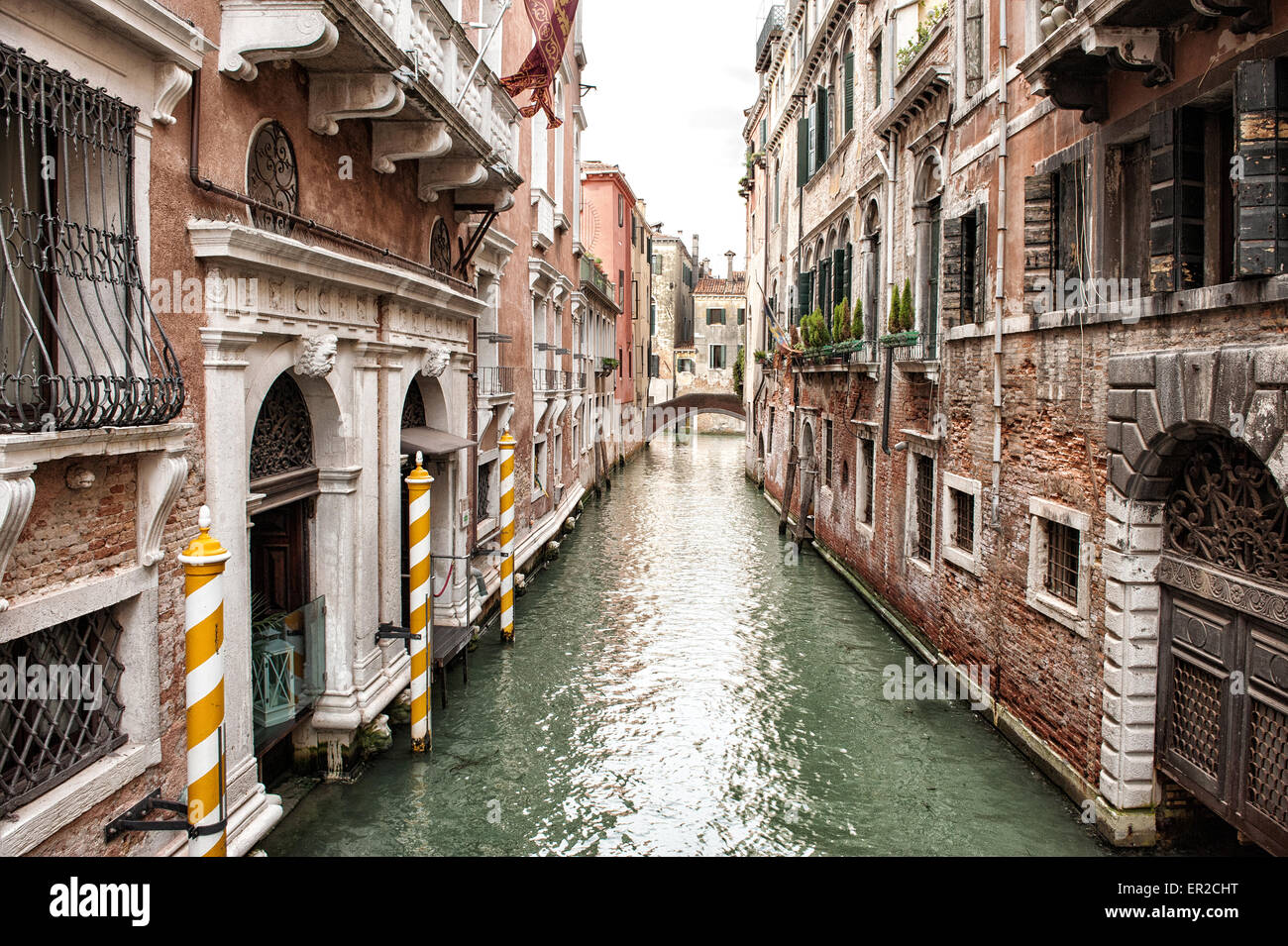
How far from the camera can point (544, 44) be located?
10.1 meters

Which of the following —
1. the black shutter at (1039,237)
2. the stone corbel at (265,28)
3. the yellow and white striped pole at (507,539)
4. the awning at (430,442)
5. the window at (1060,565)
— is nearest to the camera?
the stone corbel at (265,28)

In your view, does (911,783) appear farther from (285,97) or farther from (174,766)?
(285,97)

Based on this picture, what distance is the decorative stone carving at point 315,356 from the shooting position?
661cm

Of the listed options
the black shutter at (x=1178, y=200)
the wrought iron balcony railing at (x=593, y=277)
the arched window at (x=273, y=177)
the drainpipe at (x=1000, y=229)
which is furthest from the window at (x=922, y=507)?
the wrought iron balcony railing at (x=593, y=277)

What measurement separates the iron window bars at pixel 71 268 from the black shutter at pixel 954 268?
760cm

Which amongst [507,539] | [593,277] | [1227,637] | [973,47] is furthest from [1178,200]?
[593,277]

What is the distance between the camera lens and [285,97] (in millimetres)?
6496

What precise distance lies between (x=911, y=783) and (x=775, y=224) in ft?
67.0

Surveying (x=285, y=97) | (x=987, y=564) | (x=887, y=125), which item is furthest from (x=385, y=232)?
(x=887, y=125)

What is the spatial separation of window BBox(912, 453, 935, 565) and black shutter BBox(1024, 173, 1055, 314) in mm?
3709

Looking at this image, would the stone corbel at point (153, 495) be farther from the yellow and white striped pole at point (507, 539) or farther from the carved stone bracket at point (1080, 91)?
the yellow and white striped pole at point (507, 539)

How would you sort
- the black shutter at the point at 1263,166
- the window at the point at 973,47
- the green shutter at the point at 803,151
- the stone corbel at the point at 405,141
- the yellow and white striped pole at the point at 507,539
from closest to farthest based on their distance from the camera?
the black shutter at the point at 1263,166, the stone corbel at the point at 405,141, the window at the point at 973,47, the yellow and white striped pole at the point at 507,539, the green shutter at the point at 803,151

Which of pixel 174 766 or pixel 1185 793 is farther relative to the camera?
pixel 1185 793

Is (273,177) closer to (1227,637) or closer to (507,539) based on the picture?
(507,539)
